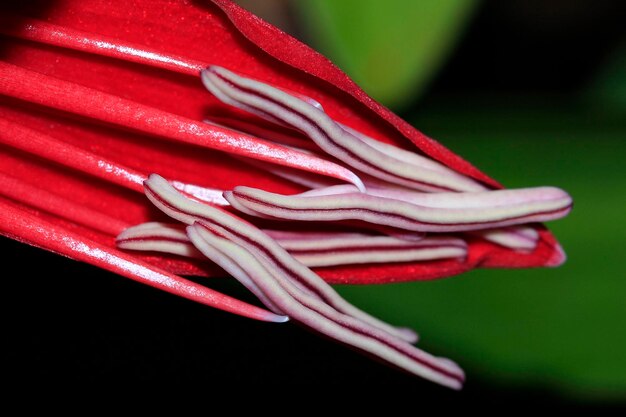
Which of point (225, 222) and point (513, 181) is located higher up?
point (513, 181)

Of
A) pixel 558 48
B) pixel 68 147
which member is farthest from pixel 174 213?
pixel 558 48

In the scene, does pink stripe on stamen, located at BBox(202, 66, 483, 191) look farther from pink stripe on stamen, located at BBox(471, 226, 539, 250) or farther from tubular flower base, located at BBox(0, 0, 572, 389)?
pink stripe on stamen, located at BBox(471, 226, 539, 250)

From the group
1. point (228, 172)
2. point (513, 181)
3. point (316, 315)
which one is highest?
point (513, 181)

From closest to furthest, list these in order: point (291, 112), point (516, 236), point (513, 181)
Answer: point (291, 112) < point (516, 236) < point (513, 181)

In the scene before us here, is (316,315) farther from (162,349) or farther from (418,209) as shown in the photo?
(162,349)

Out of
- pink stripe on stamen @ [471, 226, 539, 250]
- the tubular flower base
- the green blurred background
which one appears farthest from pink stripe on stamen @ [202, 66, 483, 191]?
the green blurred background

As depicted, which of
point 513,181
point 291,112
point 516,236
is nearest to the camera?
point 291,112

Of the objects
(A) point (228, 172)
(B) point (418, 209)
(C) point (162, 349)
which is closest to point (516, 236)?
(B) point (418, 209)
